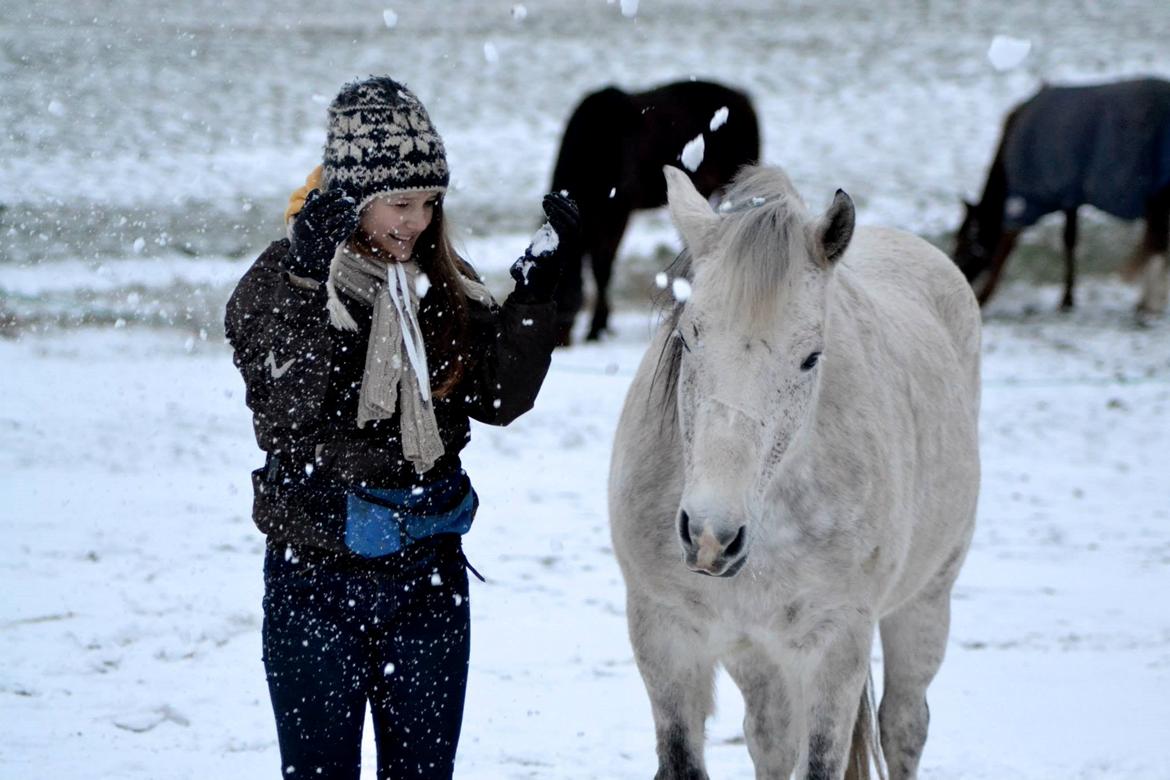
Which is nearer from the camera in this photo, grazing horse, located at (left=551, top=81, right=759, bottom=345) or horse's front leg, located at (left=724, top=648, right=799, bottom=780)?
horse's front leg, located at (left=724, top=648, right=799, bottom=780)

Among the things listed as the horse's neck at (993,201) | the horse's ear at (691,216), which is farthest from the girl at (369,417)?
the horse's neck at (993,201)

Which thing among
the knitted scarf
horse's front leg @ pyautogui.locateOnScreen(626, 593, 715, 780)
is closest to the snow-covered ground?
horse's front leg @ pyautogui.locateOnScreen(626, 593, 715, 780)

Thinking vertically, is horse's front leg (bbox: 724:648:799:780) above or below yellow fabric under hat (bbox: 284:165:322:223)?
below

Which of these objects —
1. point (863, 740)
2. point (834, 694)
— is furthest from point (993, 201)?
point (834, 694)

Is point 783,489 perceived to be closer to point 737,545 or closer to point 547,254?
point 737,545

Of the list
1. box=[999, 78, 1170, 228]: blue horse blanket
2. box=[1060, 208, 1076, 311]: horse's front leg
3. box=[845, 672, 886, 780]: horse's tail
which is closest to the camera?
box=[845, 672, 886, 780]: horse's tail

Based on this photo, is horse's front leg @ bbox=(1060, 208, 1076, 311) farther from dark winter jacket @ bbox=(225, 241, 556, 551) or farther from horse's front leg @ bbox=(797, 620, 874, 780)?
dark winter jacket @ bbox=(225, 241, 556, 551)

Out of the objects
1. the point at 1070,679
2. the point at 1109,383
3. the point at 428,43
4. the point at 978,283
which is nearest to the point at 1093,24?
the point at 428,43

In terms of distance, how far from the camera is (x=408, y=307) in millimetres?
2516

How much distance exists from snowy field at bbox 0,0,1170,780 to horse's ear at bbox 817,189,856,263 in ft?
4.81

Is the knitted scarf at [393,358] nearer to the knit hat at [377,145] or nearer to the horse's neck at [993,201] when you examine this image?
the knit hat at [377,145]

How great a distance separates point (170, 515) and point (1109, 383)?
6.28 meters

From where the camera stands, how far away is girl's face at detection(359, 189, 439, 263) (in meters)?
2.52

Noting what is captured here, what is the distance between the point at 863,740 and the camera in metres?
3.48
